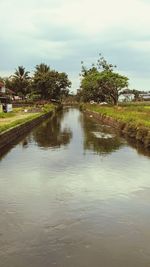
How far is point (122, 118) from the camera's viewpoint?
134 ft

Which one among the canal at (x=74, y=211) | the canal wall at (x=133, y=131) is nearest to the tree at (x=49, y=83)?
the canal wall at (x=133, y=131)

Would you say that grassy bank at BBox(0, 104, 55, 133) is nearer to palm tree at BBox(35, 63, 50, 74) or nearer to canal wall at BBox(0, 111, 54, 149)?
canal wall at BBox(0, 111, 54, 149)

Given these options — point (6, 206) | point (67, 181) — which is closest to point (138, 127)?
point (67, 181)

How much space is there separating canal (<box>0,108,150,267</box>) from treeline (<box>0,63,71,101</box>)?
83.3m

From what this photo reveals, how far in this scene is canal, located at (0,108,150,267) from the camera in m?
9.19

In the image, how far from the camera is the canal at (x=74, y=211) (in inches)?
362

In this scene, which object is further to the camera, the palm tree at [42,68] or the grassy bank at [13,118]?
the palm tree at [42,68]

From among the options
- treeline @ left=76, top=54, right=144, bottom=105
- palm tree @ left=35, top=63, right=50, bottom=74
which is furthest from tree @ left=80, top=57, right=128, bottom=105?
palm tree @ left=35, top=63, right=50, bottom=74

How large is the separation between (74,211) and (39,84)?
94.2 metres

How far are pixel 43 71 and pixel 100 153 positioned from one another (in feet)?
298

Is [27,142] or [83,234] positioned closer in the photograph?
[83,234]

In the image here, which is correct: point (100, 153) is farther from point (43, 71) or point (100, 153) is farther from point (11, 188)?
point (43, 71)

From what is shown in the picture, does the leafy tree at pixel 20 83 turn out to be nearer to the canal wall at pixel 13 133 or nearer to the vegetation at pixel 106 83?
the vegetation at pixel 106 83

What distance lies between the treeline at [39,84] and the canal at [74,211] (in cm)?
8331
